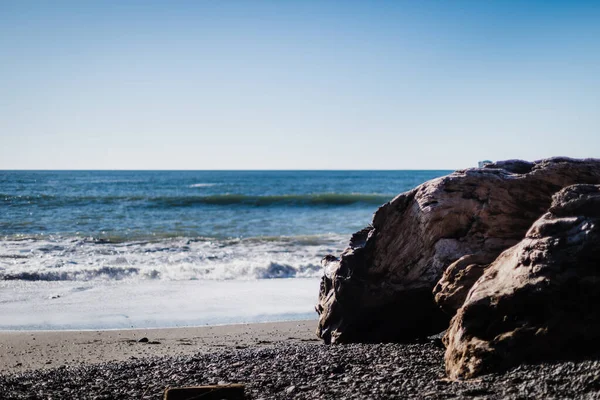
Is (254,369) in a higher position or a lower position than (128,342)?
higher

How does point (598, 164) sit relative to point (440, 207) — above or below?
above

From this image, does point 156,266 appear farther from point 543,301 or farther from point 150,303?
point 543,301

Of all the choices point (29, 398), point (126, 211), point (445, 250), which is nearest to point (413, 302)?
point (445, 250)

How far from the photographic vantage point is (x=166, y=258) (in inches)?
640

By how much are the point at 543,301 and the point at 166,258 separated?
13106mm

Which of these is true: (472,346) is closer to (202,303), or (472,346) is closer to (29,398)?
(29,398)

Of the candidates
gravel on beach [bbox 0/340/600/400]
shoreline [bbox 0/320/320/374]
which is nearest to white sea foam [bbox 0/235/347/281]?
shoreline [bbox 0/320/320/374]

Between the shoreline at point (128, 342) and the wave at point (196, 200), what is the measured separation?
93.3 ft

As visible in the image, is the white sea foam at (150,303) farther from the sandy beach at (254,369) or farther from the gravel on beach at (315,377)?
the gravel on beach at (315,377)

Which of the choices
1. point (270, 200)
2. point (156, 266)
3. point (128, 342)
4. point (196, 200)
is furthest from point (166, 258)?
point (270, 200)

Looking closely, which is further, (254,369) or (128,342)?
(128,342)

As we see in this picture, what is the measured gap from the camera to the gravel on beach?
4.18m

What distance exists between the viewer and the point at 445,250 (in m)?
6.52

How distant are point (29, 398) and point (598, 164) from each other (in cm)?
650
